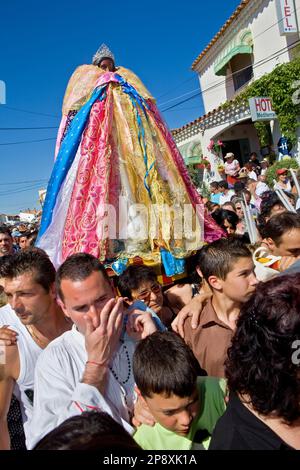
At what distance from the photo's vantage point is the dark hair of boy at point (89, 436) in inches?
32.0

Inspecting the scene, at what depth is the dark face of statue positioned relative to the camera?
3656 millimetres

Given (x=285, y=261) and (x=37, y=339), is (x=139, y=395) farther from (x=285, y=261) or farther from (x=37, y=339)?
(x=285, y=261)

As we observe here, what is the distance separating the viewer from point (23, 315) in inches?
76.5

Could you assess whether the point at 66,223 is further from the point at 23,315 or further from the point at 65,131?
the point at 23,315

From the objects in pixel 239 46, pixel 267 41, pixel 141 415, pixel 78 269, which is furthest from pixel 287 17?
pixel 141 415

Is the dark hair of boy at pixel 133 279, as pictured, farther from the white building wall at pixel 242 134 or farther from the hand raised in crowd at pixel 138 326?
the white building wall at pixel 242 134

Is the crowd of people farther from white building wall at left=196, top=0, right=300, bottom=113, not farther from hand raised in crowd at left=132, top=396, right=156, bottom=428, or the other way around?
white building wall at left=196, top=0, right=300, bottom=113

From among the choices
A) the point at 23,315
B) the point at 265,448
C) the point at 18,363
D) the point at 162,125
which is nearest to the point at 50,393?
the point at 18,363

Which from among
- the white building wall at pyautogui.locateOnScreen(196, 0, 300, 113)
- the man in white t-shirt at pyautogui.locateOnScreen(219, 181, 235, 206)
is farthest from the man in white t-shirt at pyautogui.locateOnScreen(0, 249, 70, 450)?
the white building wall at pyautogui.locateOnScreen(196, 0, 300, 113)

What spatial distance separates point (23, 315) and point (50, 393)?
0.60 metres

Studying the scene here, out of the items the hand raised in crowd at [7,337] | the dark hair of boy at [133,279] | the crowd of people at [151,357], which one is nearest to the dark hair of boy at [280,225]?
the crowd of people at [151,357]

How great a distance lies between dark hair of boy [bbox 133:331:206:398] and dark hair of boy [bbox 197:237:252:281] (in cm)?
67

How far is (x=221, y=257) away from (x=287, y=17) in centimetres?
1170

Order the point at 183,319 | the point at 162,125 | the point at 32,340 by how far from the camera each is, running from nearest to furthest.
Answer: the point at 32,340
the point at 183,319
the point at 162,125
